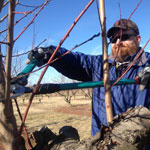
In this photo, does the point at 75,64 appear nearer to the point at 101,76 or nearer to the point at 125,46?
the point at 101,76

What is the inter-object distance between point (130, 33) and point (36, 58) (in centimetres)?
101

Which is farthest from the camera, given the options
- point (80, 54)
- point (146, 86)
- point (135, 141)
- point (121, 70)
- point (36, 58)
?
point (80, 54)

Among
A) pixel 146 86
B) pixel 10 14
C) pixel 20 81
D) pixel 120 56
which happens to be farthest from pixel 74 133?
pixel 120 56

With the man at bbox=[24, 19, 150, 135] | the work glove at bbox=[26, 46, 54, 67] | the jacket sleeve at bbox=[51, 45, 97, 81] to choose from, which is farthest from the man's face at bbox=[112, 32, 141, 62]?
the work glove at bbox=[26, 46, 54, 67]

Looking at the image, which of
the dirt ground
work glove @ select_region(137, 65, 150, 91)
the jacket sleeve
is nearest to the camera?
work glove @ select_region(137, 65, 150, 91)

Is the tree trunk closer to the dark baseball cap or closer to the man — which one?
the man

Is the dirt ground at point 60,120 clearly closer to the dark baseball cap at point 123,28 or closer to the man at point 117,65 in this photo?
the man at point 117,65

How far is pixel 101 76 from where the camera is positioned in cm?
187

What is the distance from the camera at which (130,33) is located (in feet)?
5.66

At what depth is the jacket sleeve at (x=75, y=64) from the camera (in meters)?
1.96

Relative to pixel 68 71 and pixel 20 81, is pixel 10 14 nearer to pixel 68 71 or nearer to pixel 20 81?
pixel 20 81

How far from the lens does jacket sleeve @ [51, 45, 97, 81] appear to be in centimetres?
196

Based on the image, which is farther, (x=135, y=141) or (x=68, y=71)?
(x=68, y=71)

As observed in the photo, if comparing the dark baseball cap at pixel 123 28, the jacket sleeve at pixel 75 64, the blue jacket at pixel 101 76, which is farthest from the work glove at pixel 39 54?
the dark baseball cap at pixel 123 28
